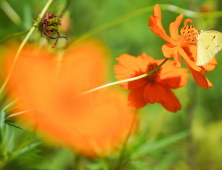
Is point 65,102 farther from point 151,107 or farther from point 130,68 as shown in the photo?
point 151,107

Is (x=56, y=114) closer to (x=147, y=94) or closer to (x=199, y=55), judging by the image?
(x=147, y=94)

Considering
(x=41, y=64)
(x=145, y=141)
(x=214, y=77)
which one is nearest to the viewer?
(x=41, y=64)

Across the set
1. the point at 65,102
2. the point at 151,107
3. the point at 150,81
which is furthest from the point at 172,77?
the point at 151,107

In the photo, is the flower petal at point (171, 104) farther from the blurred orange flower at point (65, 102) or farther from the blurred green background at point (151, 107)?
the blurred green background at point (151, 107)

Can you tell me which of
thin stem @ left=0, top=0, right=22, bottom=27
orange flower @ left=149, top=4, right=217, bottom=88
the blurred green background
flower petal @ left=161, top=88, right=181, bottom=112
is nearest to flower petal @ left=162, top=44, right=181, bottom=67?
orange flower @ left=149, top=4, right=217, bottom=88

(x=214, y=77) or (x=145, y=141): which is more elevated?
(x=145, y=141)

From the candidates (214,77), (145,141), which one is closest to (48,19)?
(145,141)
